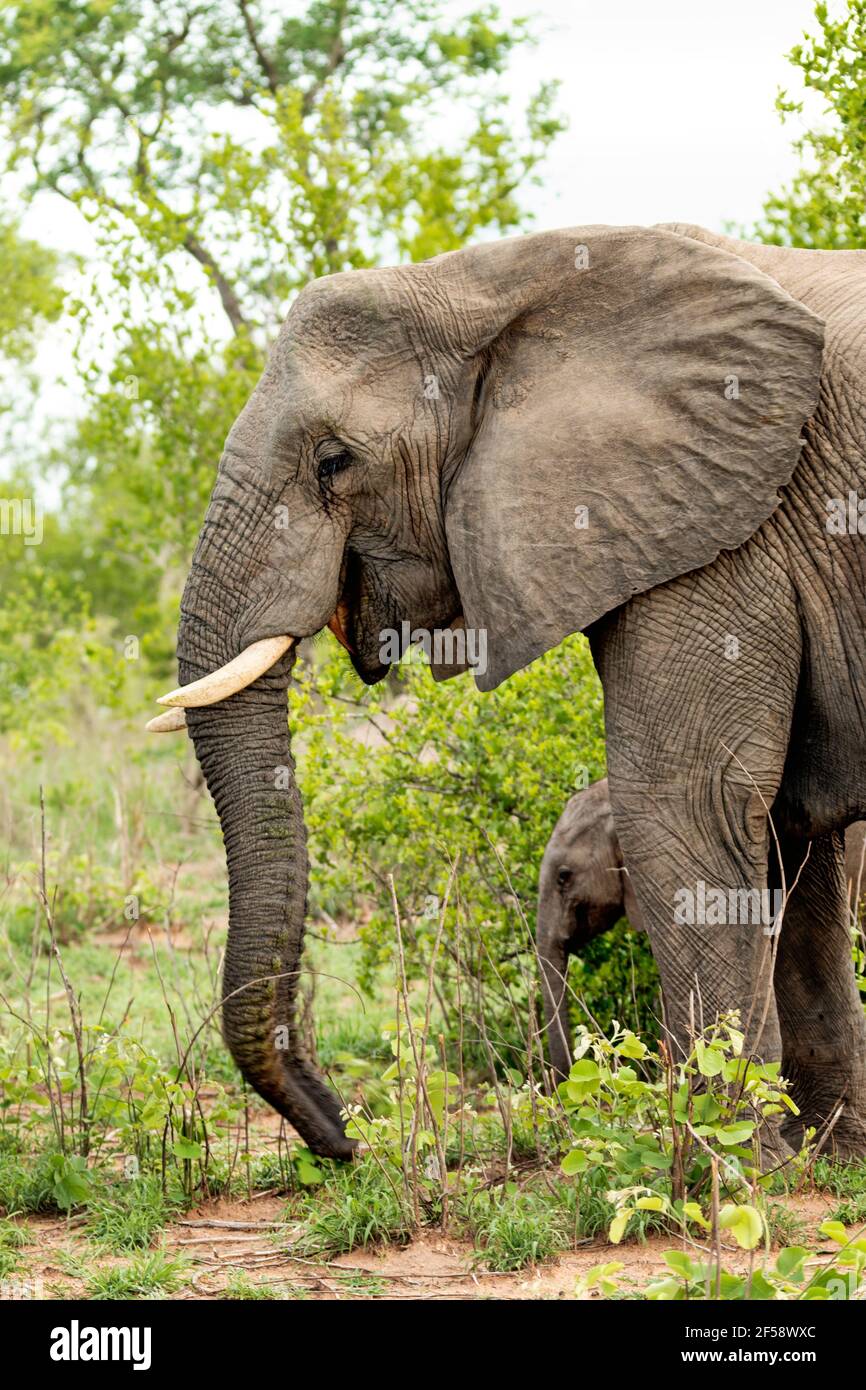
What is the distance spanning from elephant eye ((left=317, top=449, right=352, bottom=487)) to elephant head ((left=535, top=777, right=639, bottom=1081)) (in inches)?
74.7

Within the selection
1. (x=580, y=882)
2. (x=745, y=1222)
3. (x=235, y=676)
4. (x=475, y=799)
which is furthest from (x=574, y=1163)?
(x=475, y=799)

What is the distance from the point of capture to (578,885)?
22.5 ft

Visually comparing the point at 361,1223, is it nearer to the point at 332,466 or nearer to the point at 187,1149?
the point at 187,1149

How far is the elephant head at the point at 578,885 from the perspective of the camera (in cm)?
680

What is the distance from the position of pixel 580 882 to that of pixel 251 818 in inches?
69.6

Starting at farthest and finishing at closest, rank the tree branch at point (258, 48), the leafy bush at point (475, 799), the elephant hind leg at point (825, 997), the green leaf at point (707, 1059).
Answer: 1. the tree branch at point (258, 48)
2. the leafy bush at point (475, 799)
3. the elephant hind leg at point (825, 997)
4. the green leaf at point (707, 1059)

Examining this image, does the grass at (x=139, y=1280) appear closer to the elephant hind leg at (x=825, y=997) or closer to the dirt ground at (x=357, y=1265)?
the dirt ground at (x=357, y=1265)

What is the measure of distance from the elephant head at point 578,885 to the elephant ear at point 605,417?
149cm

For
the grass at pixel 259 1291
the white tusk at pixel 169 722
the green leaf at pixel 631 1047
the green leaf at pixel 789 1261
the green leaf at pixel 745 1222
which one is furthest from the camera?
the white tusk at pixel 169 722

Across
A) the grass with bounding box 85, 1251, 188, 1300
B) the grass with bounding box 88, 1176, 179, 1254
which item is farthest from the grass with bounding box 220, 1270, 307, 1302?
the grass with bounding box 88, 1176, 179, 1254

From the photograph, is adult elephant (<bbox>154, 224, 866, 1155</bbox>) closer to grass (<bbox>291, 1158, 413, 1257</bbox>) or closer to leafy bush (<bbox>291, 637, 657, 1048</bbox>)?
grass (<bbox>291, 1158, 413, 1257</bbox>)

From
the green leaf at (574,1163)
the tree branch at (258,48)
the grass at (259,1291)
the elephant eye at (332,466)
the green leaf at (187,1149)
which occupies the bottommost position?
the grass at (259,1291)

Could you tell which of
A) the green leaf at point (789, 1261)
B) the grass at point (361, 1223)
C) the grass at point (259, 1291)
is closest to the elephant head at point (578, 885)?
the grass at point (361, 1223)

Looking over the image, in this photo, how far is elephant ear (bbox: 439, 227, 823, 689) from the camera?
17.3 feet
